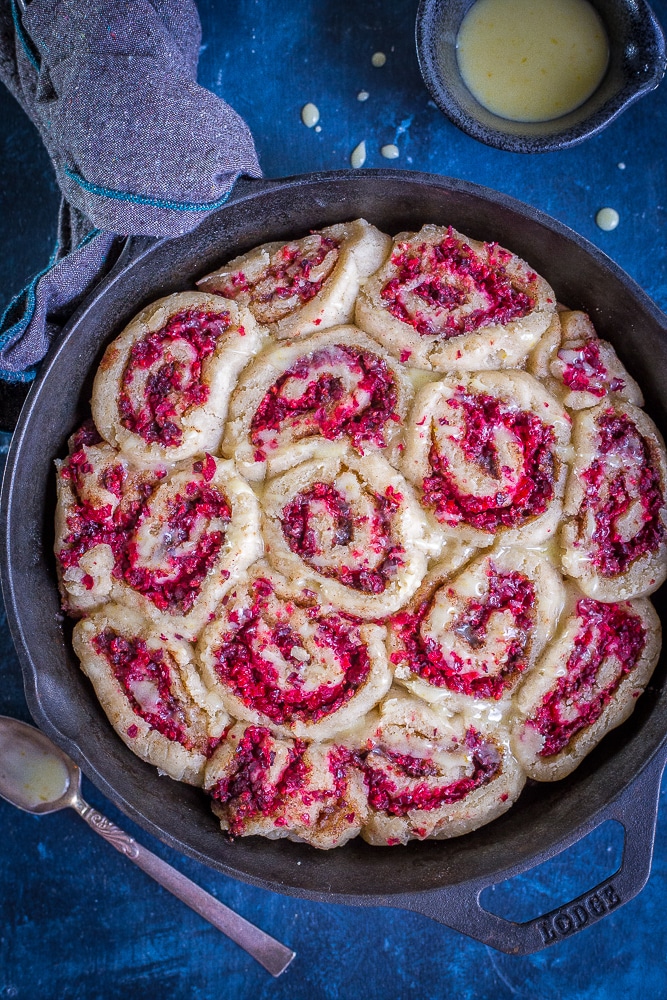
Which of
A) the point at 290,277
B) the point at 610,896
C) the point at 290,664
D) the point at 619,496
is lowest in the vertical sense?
the point at 610,896

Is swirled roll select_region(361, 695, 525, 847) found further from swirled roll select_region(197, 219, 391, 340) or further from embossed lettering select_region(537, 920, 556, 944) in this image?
swirled roll select_region(197, 219, 391, 340)

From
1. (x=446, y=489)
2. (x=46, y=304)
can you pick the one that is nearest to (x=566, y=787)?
(x=446, y=489)

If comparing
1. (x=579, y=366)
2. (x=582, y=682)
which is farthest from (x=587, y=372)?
(x=582, y=682)

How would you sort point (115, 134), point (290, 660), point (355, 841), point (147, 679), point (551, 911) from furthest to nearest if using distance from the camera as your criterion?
point (355, 841)
point (147, 679)
point (290, 660)
point (551, 911)
point (115, 134)

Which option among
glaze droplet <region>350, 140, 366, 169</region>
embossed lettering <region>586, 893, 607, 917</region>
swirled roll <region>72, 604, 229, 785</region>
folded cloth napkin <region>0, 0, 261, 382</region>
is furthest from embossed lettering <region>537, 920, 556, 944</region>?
glaze droplet <region>350, 140, 366, 169</region>

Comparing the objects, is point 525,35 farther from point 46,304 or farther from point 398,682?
point 398,682

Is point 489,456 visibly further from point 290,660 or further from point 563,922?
point 563,922

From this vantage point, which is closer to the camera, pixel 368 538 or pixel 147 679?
pixel 368 538
